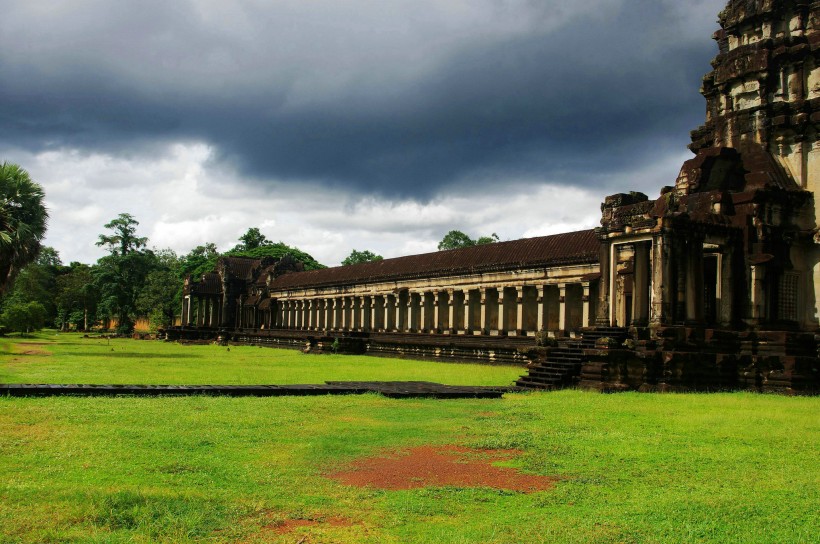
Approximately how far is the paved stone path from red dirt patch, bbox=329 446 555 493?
20.7 feet

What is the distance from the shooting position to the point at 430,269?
42.1m

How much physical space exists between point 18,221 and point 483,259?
72.8ft

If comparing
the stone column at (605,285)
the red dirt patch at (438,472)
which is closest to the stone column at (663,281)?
the stone column at (605,285)

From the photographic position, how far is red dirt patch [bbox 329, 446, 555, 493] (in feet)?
22.9

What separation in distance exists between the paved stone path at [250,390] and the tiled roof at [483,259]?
16532 mm

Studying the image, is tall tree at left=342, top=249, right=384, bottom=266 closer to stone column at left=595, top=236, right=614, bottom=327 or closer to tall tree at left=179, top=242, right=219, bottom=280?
tall tree at left=179, top=242, right=219, bottom=280

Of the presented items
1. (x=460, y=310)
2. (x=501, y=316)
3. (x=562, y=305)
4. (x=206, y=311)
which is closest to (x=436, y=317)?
(x=460, y=310)

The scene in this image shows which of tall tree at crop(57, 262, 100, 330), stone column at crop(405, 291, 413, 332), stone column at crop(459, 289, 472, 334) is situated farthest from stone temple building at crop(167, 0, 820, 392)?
tall tree at crop(57, 262, 100, 330)

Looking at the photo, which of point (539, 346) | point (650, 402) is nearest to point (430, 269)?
point (539, 346)

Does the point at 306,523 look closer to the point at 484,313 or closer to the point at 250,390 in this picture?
the point at 250,390

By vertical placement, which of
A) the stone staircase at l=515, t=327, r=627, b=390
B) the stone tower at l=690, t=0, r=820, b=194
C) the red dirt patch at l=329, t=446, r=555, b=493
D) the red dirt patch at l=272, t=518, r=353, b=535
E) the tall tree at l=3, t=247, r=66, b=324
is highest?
the stone tower at l=690, t=0, r=820, b=194

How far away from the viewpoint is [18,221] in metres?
28.2

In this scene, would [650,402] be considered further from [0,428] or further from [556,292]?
[556,292]

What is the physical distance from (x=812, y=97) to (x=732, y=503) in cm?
1803
